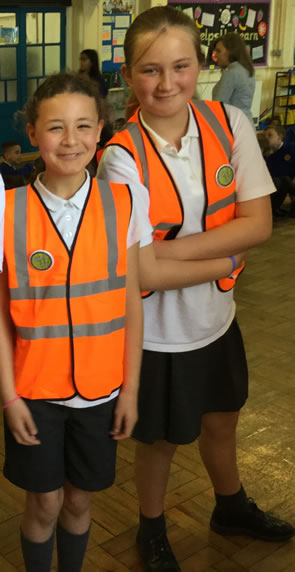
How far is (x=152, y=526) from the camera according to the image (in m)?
2.14

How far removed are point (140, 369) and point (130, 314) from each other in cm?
21

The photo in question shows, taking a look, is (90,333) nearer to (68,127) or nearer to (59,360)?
(59,360)

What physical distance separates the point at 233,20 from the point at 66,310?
9.88 m

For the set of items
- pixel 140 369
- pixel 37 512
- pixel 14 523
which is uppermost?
pixel 140 369

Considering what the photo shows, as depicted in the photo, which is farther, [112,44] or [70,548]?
[112,44]

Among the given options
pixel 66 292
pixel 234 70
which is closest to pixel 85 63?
pixel 234 70

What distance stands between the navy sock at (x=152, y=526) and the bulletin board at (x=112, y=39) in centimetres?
768

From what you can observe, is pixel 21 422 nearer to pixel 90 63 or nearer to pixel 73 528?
pixel 73 528

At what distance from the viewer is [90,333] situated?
159 cm

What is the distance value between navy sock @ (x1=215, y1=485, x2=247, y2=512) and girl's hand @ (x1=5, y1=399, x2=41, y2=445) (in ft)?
2.77

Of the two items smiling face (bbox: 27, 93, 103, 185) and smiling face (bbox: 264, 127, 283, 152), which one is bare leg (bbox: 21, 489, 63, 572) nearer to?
smiling face (bbox: 27, 93, 103, 185)

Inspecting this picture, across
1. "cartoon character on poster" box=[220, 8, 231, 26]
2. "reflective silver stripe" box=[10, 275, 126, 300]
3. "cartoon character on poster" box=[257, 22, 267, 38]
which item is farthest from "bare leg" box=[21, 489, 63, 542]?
"cartoon character on poster" box=[257, 22, 267, 38]

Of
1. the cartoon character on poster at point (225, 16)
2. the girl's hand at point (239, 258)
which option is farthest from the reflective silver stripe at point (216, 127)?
the cartoon character on poster at point (225, 16)

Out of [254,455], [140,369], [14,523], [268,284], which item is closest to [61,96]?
[140,369]
